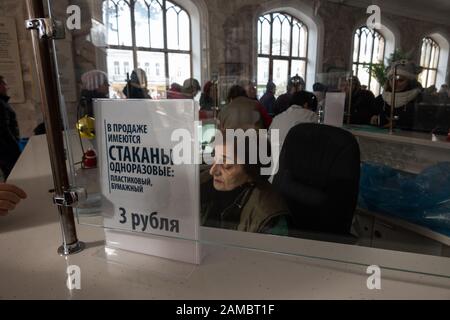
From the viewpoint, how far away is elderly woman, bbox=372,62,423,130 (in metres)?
1.00

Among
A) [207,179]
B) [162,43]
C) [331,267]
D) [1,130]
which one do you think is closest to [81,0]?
A: [162,43]

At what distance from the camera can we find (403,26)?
859 millimetres

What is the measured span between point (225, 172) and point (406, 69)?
754 millimetres

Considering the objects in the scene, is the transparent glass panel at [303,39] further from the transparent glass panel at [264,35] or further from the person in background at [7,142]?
the person in background at [7,142]

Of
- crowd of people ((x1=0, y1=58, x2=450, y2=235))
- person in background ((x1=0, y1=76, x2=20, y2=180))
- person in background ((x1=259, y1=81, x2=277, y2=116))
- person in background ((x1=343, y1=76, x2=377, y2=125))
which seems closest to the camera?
crowd of people ((x1=0, y1=58, x2=450, y2=235))

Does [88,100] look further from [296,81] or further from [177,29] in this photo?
[296,81]

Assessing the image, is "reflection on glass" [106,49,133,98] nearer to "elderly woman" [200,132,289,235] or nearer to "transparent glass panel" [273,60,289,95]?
"elderly woman" [200,132,289,235]

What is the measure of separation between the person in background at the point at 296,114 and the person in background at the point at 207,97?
10.0 inches

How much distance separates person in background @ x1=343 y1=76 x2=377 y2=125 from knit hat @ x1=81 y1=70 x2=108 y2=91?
2.13 feet

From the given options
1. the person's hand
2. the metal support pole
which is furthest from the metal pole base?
the person's hand

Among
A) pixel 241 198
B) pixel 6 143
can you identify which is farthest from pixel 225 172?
pixel 6 143

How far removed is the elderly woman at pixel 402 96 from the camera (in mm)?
999

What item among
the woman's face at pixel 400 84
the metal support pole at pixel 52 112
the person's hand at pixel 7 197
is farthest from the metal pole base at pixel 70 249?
the woman's face at pixel 400 84
